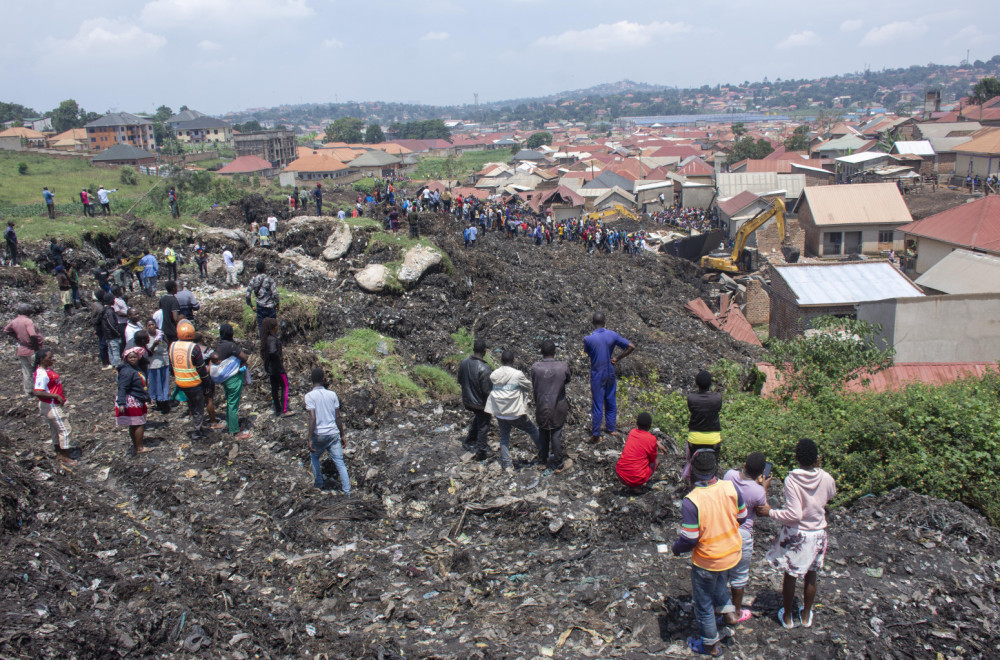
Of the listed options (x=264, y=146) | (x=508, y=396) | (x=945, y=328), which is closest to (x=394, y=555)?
(x=508, y=396)

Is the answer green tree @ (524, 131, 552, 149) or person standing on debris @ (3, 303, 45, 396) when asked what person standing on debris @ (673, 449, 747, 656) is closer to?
person standing on debris @ (3, 303, 45, 396)

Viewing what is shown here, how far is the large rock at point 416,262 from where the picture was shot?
44.8ft

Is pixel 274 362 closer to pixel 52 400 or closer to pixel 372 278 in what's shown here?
pixel 52 400

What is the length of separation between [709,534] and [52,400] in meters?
5.84

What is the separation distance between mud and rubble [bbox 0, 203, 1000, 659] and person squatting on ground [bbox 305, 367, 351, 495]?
24 cm

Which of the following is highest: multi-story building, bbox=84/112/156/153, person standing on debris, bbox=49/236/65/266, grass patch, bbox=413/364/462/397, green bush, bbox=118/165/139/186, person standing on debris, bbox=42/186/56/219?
multi-story building, bbox=84/112/156/153

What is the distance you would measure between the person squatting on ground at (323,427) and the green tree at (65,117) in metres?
101

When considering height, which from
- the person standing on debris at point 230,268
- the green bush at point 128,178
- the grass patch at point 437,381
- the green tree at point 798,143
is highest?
the green tree at point 798,143

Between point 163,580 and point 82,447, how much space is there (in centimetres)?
308

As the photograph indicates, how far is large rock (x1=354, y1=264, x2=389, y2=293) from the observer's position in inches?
518

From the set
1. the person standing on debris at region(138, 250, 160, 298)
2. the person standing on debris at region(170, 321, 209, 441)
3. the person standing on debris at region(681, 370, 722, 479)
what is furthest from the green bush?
the person standing on debris at region(681, 370, 722, 479)

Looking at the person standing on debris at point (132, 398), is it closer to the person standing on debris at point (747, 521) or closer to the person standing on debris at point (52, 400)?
the person standing on debris at point (52, 400)

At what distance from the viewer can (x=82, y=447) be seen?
6676 mm

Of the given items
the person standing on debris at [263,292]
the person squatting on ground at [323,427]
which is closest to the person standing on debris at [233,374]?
the person squatting on ground at [323,427]
